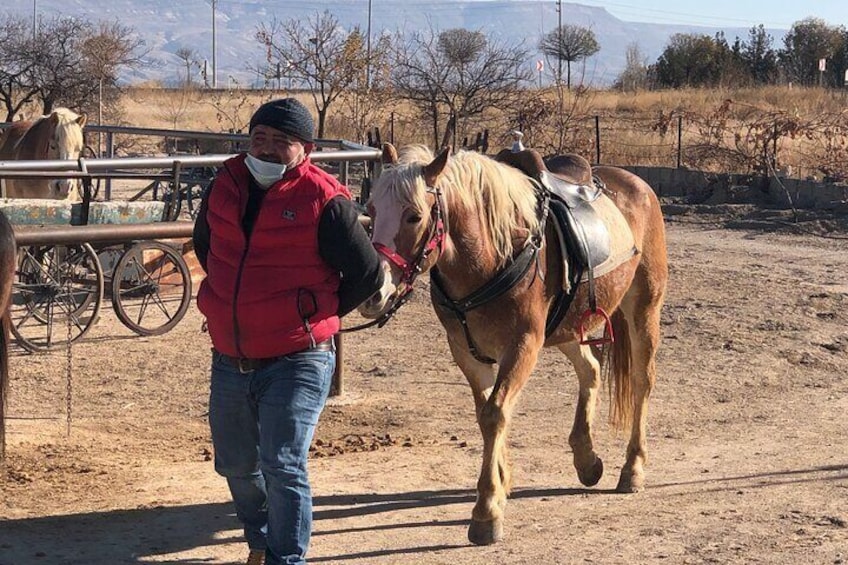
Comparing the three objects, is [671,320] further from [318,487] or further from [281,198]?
[281,198]

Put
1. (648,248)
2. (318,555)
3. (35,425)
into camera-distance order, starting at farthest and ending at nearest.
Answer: (35,425) < (648,248) < (318,555)

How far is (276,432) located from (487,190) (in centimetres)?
171

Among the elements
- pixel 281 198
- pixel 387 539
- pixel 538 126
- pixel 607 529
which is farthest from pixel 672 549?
pixel 538 126

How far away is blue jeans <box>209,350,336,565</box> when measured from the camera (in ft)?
13.3

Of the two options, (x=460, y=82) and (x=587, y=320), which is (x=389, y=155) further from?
(x=460, y=82)

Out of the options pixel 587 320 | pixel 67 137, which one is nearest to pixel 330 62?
pixel 67 137

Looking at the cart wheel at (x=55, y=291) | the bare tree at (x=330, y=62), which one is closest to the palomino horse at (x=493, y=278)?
the cart wheel at (x=55, y=291)

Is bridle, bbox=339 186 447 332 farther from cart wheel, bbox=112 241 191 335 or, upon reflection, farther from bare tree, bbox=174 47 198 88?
bare tree, bbox=174 47 198 88

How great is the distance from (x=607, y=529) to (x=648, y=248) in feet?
5.74

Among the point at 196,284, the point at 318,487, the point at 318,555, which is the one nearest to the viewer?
the point at 318,555

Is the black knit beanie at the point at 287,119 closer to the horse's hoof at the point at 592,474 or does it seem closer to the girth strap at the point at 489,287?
the girth strap at the point at 489,287

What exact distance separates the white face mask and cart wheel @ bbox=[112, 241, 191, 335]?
6188 mm

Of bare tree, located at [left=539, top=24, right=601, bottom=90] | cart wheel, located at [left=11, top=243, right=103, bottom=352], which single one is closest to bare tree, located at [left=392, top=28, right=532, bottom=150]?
cart wheel, located at [left=11, top=243, right=103, bottom=352]

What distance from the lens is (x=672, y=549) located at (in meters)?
5.06
